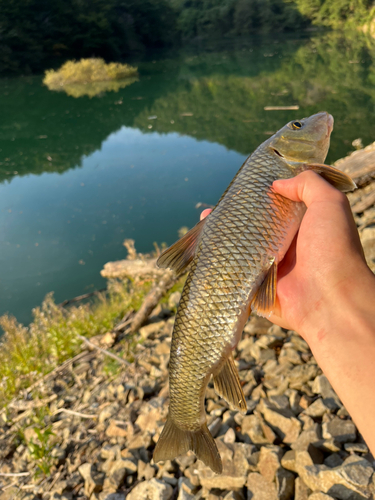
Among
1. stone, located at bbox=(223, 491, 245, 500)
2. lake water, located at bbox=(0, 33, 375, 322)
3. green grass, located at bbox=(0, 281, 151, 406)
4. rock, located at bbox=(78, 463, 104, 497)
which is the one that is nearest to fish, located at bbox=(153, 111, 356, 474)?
stone, located at bbox=(223, 491, 245, 500)

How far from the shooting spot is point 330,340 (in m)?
1.67

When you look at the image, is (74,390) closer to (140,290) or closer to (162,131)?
(140,290)

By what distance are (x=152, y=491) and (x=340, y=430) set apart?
134 cm

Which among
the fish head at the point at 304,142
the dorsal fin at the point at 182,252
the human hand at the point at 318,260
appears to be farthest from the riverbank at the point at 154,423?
the fish head at the point at 304,142

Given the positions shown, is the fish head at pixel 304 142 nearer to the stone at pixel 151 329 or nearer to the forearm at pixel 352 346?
the forearm at pixel 352 346

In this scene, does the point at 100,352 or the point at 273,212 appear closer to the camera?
the point at 273,212

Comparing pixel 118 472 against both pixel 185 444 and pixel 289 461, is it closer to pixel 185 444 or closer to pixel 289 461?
pixel 185 444

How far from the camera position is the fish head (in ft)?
7.36

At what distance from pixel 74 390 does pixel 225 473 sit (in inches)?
103

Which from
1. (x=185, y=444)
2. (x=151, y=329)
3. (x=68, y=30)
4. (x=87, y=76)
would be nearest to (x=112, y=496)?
(x=185, y=444)

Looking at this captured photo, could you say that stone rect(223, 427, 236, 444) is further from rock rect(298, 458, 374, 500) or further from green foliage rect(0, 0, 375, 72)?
green foliage rect(0, 0, 375, 72)

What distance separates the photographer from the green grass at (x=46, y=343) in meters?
5.00

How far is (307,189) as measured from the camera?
6.59 feet

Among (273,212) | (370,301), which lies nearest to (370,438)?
(370,301)
